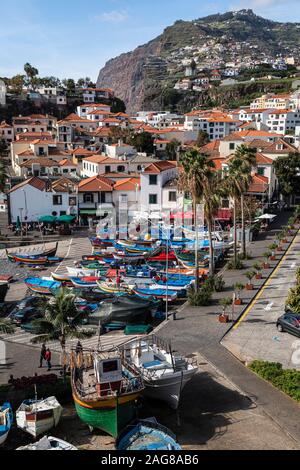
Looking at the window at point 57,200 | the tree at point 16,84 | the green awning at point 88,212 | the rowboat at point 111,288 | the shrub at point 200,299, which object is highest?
the tree at point 16,84

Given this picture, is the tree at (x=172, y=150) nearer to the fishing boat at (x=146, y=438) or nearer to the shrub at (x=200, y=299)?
the shrub at (x=200, y=299)

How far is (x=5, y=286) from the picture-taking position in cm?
3712

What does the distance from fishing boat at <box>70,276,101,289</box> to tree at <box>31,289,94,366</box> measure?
1571 cm

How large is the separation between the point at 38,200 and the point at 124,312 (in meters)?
34.3

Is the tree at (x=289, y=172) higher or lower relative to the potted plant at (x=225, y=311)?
higher

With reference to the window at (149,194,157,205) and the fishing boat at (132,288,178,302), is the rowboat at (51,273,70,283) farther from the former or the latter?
the window at (149,194,157,205)

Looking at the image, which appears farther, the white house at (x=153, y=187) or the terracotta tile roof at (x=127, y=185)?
the terracotta tile roof at (x=127, y=185)

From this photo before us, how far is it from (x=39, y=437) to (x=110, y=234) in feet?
125

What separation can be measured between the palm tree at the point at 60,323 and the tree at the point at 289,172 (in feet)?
160

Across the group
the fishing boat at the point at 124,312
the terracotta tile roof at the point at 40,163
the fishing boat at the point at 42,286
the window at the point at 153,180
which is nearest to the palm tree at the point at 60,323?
the fishing boat at the point at 124,312

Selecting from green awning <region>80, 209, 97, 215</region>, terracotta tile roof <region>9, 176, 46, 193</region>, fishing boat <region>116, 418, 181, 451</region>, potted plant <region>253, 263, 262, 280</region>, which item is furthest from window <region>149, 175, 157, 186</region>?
fishing boat <region>116, 418, 181, 451</region>

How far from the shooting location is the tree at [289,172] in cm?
6556

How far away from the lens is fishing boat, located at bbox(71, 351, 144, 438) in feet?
61.9

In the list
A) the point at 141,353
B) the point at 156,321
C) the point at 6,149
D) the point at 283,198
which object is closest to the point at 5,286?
the point at 156,321
